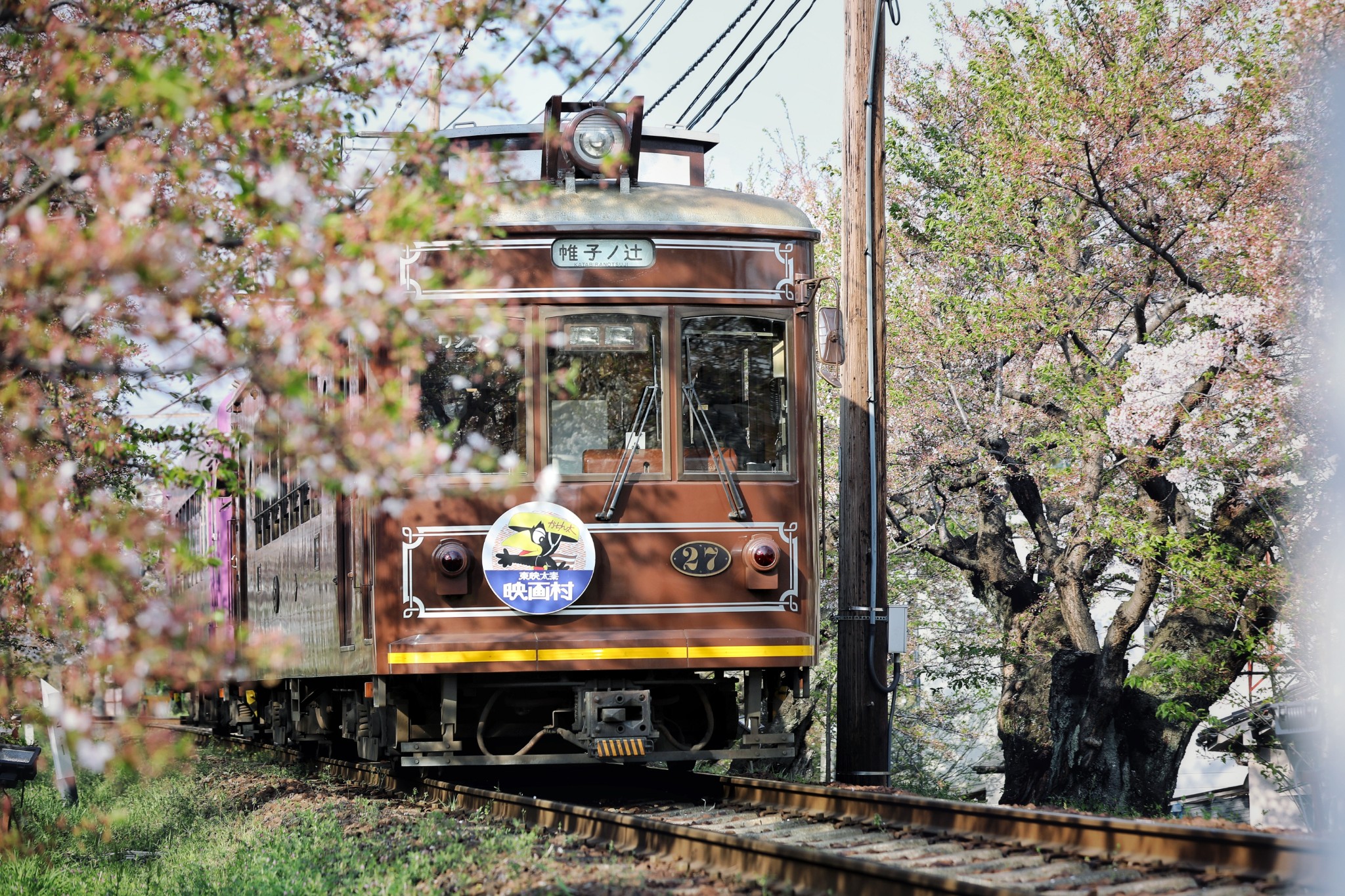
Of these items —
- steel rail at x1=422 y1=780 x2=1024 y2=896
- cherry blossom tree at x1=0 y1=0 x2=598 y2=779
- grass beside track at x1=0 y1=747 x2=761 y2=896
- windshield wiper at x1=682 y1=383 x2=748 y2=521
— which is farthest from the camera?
windshield wiper at x1=682 y1=383 x2=748 y2=521

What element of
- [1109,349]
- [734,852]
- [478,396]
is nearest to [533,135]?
[478,396]

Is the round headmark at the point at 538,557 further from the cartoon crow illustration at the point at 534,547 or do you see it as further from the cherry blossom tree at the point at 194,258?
the cherry blossom tree at the point at 194,258

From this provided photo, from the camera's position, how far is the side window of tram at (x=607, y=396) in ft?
29.7

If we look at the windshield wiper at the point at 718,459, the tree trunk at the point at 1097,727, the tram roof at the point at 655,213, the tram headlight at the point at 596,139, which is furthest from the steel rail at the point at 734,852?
the tree trunk at the point at 1097,727

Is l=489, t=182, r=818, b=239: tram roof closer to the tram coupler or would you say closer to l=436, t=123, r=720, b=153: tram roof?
l=436, t=123, r=720, b=153: tram roof

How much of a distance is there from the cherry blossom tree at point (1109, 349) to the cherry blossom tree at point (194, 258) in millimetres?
9034

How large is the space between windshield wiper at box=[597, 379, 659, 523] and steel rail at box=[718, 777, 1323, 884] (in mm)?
1999

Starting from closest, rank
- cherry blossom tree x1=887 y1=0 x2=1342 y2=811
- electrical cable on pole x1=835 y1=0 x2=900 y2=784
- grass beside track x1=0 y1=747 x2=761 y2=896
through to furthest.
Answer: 1. grass beside track x1=0 y1=747 x2=761 y2=896
2. electrical cable on pole x1=835 y1=0 x2=900 y2=784
3. cherry blossom tree x1=887 y1=0 x2=1342 y2=811

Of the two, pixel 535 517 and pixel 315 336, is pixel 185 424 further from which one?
pixel 535 517

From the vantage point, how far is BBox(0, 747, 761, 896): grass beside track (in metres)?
6.18

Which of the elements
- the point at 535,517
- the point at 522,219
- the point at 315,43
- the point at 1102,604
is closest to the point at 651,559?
the point at 535,517

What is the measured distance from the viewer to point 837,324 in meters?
9.47

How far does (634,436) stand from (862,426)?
9.36 feet

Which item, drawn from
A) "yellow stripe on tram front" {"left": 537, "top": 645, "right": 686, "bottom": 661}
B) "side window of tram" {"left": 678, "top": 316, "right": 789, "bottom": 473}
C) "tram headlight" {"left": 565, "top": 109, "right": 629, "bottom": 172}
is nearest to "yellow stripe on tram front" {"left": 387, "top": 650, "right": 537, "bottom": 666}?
"yellow stripe on tram front" {"left": 537, "top": 645, "right": 686, "bottom": 661}
